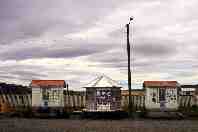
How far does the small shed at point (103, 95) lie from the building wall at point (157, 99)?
2.35 m

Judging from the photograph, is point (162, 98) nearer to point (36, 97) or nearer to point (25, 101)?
point (36, 97)

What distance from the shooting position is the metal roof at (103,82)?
29.9m

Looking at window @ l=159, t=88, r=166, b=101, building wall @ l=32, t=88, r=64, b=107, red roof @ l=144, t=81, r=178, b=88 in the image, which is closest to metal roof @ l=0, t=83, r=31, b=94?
building wall @ l=32, t=88, r=64, b=107

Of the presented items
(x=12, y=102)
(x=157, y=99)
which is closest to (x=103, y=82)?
(x=157, y=99)

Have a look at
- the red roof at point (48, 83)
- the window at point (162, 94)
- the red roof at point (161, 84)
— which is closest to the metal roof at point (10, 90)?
the red roof at point (48, 83)

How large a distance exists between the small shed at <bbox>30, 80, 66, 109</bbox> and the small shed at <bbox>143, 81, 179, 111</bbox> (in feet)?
22.5

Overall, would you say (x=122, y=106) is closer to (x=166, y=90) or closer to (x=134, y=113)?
(x=134, y=113)

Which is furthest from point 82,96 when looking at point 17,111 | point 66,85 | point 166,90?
point 166,90

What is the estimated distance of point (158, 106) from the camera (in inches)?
1175

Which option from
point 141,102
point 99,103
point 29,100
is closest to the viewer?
point 99,103

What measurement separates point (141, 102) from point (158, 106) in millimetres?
4069

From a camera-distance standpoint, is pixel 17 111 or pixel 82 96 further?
pixel 82 96

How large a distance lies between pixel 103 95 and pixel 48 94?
4.43 metres

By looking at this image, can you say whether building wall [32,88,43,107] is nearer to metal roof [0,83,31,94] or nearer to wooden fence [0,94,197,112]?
wooden fence [0,94,197,112]
